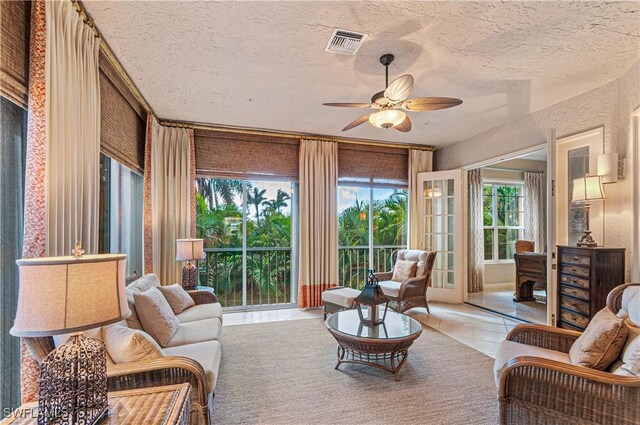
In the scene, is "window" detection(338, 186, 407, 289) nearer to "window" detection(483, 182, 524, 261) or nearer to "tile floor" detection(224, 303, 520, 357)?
"tile floor" detection(224, 303, 520, 357)

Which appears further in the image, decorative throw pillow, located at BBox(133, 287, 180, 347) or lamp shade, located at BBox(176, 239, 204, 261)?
lamp shade, located at BBox(176, 239, 204, 261)

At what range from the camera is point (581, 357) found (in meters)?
1.84

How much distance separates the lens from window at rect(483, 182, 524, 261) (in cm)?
662

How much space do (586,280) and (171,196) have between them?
4.86 metres

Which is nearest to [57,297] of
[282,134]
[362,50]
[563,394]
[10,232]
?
[10,232]

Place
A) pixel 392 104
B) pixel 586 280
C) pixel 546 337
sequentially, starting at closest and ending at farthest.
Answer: pixel 546 337
pixel 392 104
pixel 586 280

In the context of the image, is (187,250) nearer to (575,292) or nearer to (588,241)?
(575,292)

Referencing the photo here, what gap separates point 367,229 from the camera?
5.73m

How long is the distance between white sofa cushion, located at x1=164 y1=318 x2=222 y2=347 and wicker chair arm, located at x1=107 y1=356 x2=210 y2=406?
2.20ft

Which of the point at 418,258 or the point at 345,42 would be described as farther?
the point at 418,258

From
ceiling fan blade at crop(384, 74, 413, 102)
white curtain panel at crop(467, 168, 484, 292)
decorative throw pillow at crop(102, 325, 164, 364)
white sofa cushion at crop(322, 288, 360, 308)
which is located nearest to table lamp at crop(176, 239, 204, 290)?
white sofa cushion at crop(322, 288, 360, 308)

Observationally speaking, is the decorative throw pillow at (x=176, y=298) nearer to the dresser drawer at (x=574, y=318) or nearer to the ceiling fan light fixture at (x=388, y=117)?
the ceiling fan light fixture at (x=388, y=117)

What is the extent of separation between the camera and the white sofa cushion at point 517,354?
2.01 meters

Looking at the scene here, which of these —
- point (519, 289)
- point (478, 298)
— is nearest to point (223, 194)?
point (478, 298)
